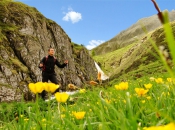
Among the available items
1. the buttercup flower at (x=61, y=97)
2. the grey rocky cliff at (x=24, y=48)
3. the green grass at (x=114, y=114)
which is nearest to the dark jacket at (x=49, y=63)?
the green grass at (x=114, y=114)

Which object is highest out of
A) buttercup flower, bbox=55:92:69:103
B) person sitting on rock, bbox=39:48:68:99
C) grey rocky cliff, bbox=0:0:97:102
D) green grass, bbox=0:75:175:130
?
grey rocky cliff, bbox=0:0:97:102

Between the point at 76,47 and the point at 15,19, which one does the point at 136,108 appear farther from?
the point at 76,47

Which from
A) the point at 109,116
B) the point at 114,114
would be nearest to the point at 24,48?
the point at 109,116

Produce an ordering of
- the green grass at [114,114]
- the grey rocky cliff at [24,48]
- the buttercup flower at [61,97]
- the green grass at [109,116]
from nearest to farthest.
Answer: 1. the green grass at [114,114]
2. the green grass at [109,116]
3. the buttercup flower at [61,97]
4. the grey rocky cliff at [24,48]

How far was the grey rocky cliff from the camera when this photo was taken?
120ft

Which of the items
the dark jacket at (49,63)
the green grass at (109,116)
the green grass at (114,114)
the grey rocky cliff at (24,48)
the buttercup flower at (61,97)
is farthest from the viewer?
the grey rocky cliff at (24,48)

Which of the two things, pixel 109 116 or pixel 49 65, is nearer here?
pixel 109 116

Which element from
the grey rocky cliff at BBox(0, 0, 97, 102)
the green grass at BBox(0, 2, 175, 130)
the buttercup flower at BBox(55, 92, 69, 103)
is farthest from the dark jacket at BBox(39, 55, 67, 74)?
the grey rocky cliff at BBox(0, 0, 97, 102)

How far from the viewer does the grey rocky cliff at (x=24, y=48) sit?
120 feet

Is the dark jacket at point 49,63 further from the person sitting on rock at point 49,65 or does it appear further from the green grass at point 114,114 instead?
the green grass at point 114,114

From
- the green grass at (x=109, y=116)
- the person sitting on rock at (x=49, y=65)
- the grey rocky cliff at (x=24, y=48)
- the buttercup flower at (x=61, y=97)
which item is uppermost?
the grey rocky cliff at (x=24, y=48)

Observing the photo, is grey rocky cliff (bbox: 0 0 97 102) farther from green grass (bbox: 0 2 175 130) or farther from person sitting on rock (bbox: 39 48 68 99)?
green grass (bbox: 0 2 175 130)

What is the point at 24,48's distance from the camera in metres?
46.5

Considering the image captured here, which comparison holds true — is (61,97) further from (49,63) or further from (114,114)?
(49,63)
